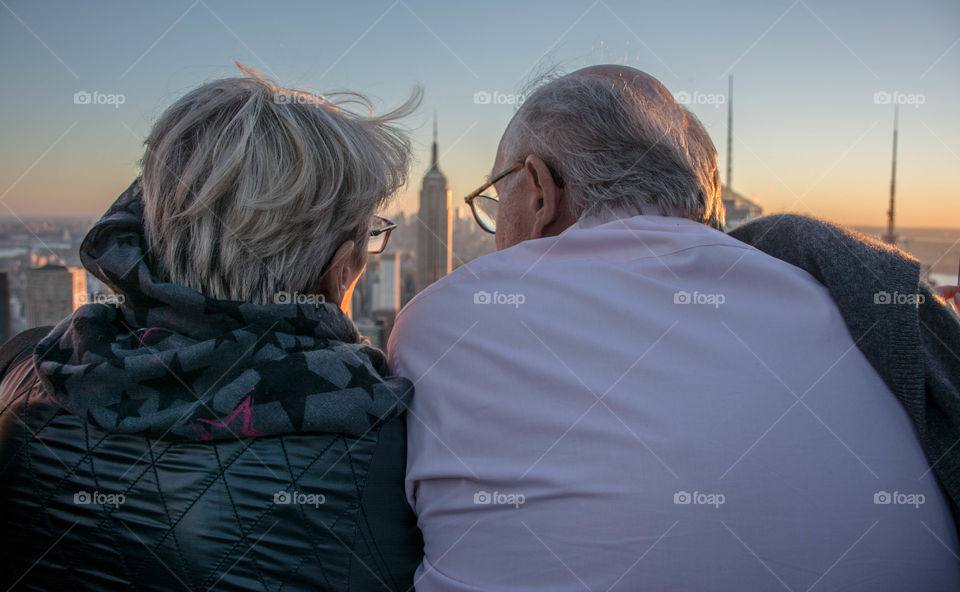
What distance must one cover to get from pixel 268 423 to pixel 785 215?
107 cm

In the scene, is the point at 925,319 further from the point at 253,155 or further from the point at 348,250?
the point at 253,155

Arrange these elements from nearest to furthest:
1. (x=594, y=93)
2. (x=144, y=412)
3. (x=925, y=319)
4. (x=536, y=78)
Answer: (x=144, y=412) < (x=925, y=319) < (x=594, y=93) < (x=536, y=78)

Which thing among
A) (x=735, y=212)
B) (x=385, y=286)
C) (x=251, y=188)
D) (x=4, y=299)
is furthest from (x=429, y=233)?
(x=251, y=188)

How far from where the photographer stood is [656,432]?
91 centimetres

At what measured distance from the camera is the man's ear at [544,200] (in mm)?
1416

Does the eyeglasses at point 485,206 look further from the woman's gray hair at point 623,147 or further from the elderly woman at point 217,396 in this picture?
the elderly woman at point 217,396

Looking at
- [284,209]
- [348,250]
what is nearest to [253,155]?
[284,209]

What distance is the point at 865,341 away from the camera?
0.96 meters

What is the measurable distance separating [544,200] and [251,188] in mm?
684

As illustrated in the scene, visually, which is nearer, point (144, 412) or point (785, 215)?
point (144, 412)

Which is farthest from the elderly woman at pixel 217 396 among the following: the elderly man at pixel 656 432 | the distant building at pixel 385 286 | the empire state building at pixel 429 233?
the distant building at pixel 385 286

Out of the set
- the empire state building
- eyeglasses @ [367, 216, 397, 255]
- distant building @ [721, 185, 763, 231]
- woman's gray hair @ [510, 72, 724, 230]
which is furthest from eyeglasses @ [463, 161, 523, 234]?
the empire state building

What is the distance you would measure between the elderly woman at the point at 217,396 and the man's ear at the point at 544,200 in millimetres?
457

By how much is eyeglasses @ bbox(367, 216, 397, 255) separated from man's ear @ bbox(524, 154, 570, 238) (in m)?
0.34
